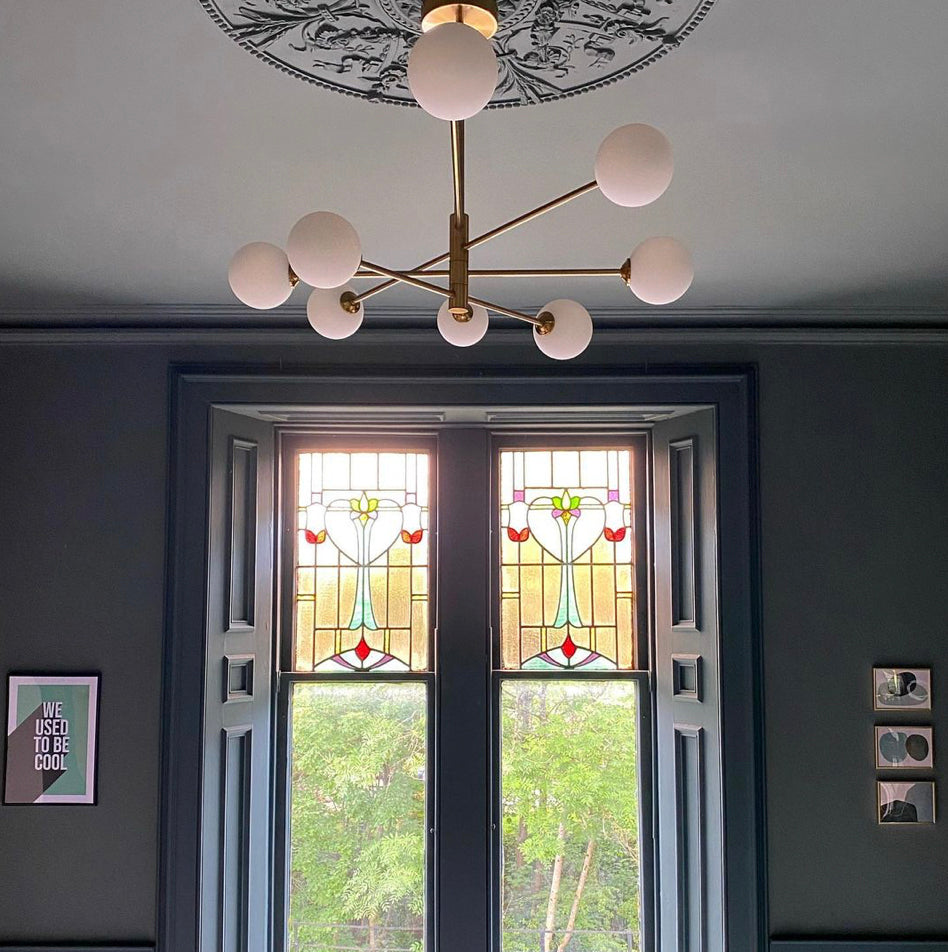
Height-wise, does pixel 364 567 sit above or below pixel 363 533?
below

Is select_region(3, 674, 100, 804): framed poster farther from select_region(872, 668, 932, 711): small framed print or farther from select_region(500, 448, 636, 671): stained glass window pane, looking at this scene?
select_region(872, 668, 932, 711): small framed print

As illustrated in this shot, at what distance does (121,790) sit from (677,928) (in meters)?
2.10

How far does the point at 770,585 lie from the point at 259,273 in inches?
97.9

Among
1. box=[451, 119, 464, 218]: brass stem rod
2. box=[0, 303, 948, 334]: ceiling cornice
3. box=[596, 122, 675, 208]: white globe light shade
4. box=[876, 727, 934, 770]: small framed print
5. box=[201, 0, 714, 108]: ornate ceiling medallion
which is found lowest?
box=[876, 727, 934, 770]: small framed print

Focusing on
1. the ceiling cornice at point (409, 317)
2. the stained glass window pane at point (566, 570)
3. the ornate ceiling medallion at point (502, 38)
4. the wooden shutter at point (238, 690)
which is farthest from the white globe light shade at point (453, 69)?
the stained glass window pane at point (566, 570)

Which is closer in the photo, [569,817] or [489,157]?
[489,157]

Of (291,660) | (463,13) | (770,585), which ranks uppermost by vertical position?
(463,13)

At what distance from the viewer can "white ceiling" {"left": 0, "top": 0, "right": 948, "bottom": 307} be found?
1966 millimetres

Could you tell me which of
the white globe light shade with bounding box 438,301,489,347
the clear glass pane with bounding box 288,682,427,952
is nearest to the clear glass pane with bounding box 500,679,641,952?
the clear glass pane with bounding box 288,682,427,952

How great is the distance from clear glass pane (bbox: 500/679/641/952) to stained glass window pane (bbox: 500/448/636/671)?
0.43 ft

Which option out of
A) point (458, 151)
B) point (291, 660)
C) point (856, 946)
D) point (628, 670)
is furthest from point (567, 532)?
point (458, 151)

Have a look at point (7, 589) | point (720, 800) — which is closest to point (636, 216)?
point (720, 800)

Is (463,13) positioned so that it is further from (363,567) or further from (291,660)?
(291,660)

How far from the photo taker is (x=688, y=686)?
3.92m
